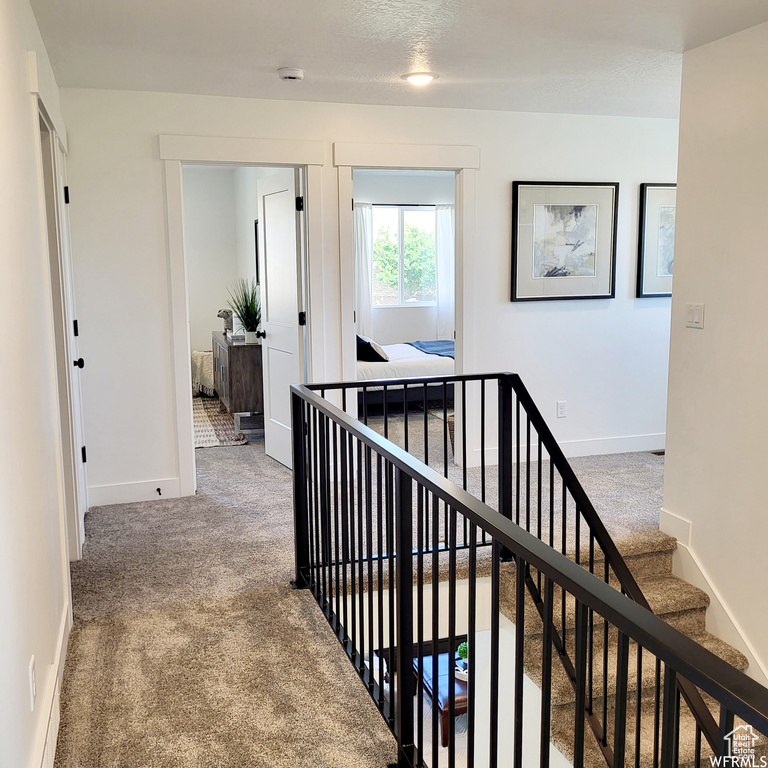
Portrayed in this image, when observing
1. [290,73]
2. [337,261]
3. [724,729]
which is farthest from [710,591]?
[290,73]

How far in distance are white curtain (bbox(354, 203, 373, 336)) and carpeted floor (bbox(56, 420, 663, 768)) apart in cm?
492

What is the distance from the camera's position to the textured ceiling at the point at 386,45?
2816 mm

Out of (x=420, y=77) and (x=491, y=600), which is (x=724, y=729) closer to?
(x=491, y=600)

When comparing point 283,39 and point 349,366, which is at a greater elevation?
point 283,39

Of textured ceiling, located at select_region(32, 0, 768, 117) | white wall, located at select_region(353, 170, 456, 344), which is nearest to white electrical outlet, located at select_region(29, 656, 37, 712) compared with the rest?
textured ceiling, located at select_region(32, 0, 768, 117)

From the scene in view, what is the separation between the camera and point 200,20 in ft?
9.50

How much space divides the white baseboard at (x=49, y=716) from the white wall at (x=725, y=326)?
2748mm

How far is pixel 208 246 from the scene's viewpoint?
8.66 metres

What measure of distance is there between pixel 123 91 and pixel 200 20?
4.24ft

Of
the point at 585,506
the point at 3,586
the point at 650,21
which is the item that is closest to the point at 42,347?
the point at 3,586

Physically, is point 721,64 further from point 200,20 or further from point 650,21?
point 200,20

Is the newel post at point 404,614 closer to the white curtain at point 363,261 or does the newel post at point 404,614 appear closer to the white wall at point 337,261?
the white wall at point 337,261

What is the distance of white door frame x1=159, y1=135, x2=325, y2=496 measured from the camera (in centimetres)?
411

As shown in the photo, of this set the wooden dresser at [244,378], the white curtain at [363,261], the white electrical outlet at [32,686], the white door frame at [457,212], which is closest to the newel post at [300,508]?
the white electrical outlet at [32,686]
